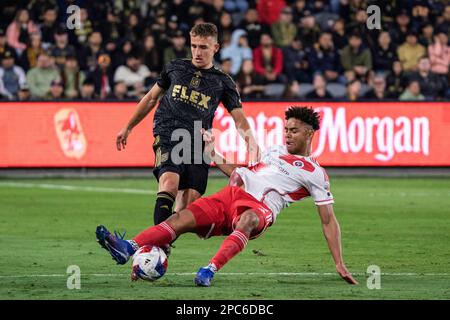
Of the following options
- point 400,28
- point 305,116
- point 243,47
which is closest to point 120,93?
point 243,47

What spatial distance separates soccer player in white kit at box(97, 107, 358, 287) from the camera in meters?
9.88

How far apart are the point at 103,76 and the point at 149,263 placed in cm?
1467

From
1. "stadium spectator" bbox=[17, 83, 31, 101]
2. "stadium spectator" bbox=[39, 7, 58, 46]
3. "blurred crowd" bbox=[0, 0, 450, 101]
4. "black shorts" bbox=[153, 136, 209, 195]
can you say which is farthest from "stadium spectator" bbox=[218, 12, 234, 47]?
"black shorts" bbox=[153, 136, 209, 195]

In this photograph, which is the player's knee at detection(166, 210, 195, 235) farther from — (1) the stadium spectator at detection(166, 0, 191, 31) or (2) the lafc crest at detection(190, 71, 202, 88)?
(1) the stadium spectator at detection(166, 0, 191, 31)

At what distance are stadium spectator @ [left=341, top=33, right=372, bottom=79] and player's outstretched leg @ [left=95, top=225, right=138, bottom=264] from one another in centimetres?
1658

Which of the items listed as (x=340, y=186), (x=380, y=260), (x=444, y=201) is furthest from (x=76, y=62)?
(x=380, y=260)

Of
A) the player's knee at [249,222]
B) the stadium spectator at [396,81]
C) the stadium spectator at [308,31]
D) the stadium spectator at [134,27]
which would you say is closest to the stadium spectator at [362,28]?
the stadium spectator at [308,31]

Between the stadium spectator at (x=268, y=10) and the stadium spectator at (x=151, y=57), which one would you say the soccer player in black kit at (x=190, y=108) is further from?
the stadium spectator at (x=268, y=10)

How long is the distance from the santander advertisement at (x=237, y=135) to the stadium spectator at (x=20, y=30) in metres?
1.96

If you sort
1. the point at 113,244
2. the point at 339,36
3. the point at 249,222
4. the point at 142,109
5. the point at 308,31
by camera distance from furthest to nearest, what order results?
the point at 308,31
the point at 339,36
the point at 142,109
the point at 249,222
the point at 113,244

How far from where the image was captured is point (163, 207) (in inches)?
428

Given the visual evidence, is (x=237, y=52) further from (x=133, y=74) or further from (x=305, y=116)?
(x=305, y=116)

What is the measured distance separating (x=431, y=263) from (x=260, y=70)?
13446 mm

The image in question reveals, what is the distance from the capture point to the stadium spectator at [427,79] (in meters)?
25.3
